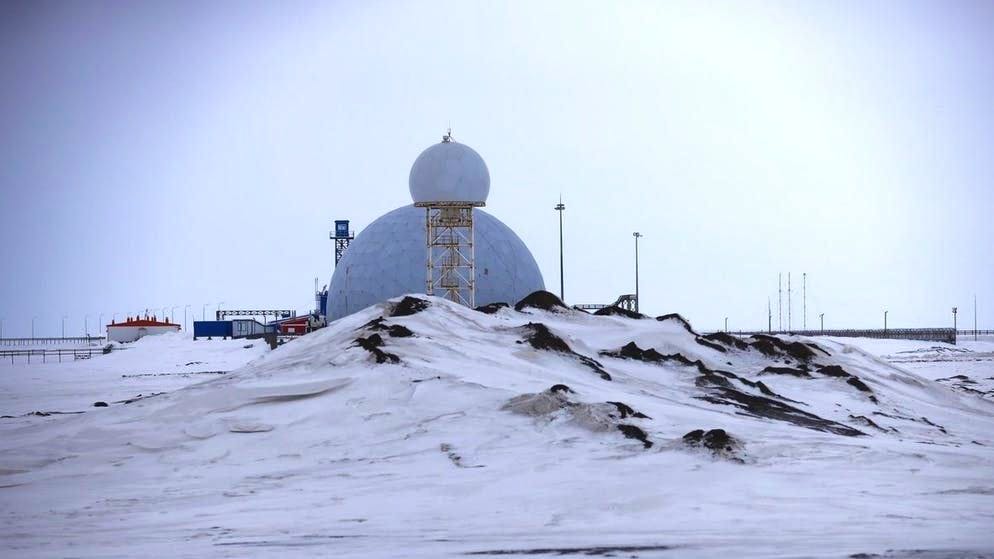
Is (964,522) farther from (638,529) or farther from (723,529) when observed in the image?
(638,529)

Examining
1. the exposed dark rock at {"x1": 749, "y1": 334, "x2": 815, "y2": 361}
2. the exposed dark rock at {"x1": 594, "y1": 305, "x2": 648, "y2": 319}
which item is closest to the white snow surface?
the exposed dark rock at {"x1": 749, "y1": 334, "x2": 815, "y2": 361}

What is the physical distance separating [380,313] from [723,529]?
1801cm

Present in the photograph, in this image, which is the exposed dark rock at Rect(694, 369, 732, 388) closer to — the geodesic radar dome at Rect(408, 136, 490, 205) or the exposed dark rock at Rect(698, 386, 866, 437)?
the exposed dark rock at Rect(698, 386, 866, 437)

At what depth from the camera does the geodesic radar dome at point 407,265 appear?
57.1 metres

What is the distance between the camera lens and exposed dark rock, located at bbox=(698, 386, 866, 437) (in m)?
19.0

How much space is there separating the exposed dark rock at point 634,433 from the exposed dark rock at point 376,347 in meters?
6.20

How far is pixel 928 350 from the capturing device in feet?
206

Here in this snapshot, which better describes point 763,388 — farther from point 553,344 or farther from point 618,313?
point 618,313

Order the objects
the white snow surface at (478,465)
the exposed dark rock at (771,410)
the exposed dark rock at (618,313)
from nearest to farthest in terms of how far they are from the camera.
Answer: the white snow surface at (478,465), the exposed dark rock at (771,410), the exposed dark rock at (618,313)

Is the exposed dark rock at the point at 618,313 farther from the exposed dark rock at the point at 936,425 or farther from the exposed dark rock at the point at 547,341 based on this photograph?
the exposed dark rock at the point at 936,425

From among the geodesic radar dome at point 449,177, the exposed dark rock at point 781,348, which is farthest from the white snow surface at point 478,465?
the geodesic radar dome at point 449,177

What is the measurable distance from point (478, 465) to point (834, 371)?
15.1 metres

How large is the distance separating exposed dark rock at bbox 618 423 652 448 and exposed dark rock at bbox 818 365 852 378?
1213 centimetres

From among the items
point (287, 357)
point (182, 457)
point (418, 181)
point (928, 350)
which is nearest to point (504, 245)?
point (418, 181)
